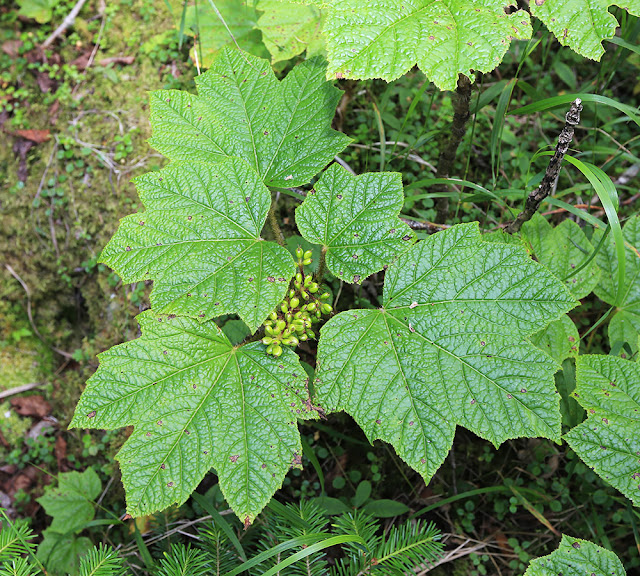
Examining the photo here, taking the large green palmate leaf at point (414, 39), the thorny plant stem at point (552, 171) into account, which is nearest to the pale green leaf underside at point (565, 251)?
the thorny plant stem at point (552, 171)

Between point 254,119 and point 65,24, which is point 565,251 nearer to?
point 254,119

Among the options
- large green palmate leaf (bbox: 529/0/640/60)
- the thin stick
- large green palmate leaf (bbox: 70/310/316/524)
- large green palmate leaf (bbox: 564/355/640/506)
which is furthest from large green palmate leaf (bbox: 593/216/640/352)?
the thin stick

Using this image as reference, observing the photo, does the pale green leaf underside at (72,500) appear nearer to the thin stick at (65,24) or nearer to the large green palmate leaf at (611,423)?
the large green palmate leaf at (611,423)

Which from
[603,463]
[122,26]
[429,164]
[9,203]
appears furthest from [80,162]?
[603,463]

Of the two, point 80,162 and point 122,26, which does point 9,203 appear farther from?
point 122,26

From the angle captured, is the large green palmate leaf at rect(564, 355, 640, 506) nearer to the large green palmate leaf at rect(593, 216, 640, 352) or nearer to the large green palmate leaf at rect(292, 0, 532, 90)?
the large green palmate leaf at rect(593, 216, 640, 352)

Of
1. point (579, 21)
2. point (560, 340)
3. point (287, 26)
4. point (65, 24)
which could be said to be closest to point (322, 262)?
point (560, 340)

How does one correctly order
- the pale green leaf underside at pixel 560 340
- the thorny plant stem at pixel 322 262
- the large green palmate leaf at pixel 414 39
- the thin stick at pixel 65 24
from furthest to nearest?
the thin stick at pixel 65 24, the pale green leaf underside at pixel 560 340, the thorny plant stem at pixel 322 262, the large green palmate leaf at pixel 414 39

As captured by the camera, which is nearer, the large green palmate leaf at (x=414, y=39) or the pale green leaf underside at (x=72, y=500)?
the large green palmate leaf at (x=414, y=39)
